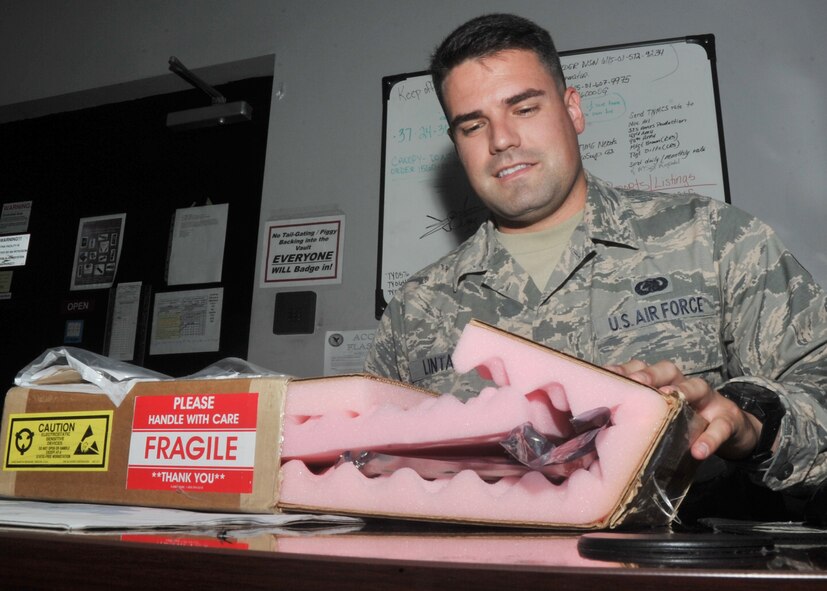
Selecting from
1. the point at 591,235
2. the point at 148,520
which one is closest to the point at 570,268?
the point at 591,235

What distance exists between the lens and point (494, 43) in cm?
120

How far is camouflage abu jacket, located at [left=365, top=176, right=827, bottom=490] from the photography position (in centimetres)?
95

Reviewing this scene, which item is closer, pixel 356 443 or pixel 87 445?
pixel 356 443

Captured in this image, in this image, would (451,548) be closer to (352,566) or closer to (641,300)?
(352,566)

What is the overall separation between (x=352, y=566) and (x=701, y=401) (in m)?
0.34

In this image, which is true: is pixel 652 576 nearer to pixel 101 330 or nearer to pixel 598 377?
pixel 598 377

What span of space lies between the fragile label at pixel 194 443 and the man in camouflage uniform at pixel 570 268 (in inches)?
25.6

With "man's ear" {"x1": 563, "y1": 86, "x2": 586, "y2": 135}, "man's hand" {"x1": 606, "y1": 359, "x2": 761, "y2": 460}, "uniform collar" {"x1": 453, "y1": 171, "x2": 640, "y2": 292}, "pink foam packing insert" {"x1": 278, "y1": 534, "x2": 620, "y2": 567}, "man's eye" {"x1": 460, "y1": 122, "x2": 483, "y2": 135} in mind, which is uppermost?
"man's ear" {"x1": 563, "y1": 86, "x2": 586, "y2": 135}

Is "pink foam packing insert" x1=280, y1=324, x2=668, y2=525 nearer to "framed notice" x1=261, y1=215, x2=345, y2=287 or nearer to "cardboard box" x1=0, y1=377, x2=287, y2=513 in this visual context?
"cardboard box" x1=0, y1=377, x2=287, y2=513

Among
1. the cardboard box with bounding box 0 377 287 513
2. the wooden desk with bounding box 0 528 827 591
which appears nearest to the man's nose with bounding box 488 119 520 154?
→ the cardboard box with bounding box 0 377 287 513

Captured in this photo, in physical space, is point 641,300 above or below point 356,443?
above

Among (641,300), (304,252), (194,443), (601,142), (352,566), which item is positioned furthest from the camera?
A: (304,252)

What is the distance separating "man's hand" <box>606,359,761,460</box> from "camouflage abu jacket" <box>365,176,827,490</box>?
334mm

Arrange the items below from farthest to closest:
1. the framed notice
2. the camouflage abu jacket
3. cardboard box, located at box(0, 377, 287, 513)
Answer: the framed notice < the camouflage abu jacket < cardboard box, located at box(0, 377, 287, 513)
